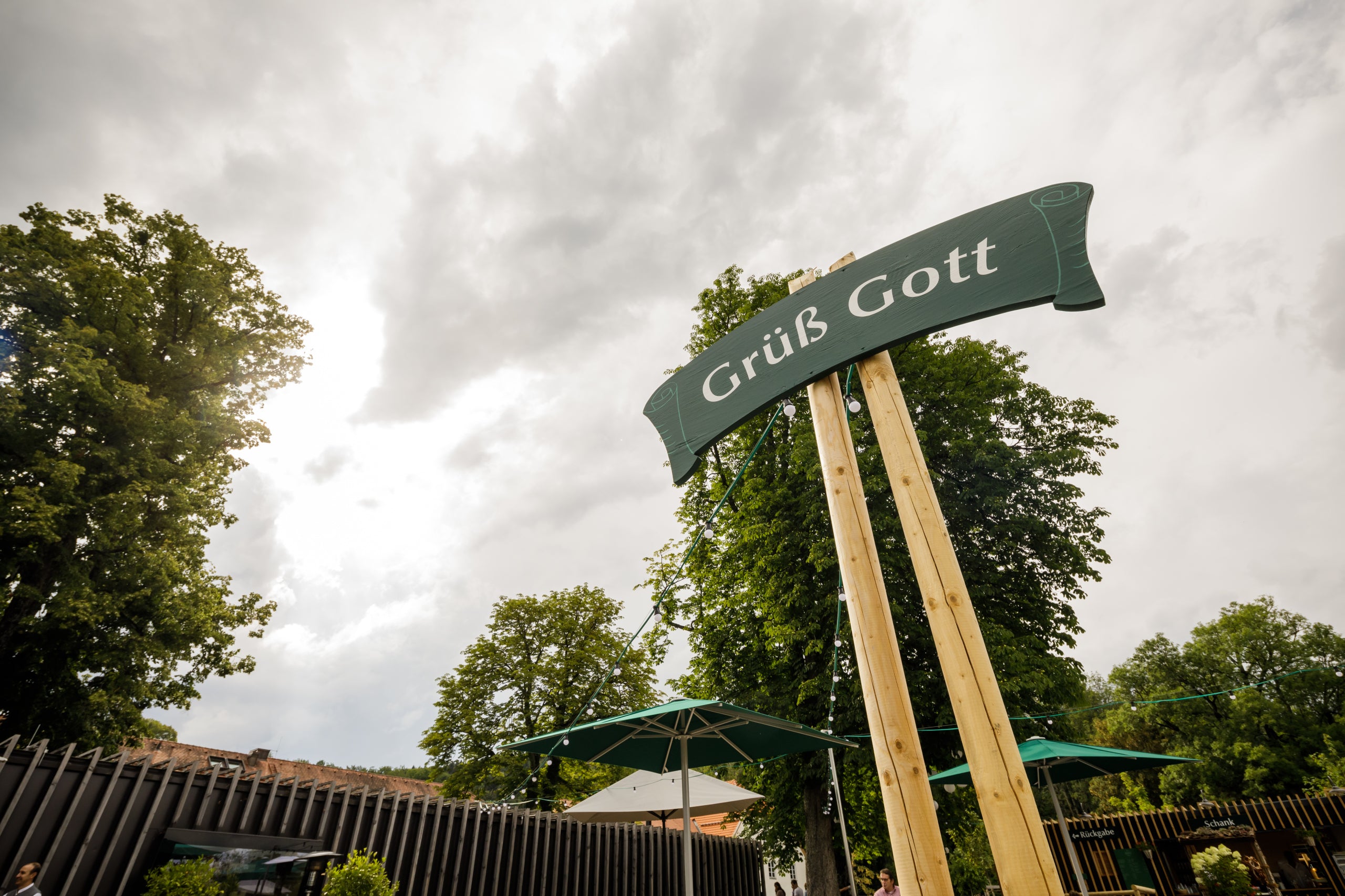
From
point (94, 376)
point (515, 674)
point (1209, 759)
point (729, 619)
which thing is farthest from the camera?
point (1209, 759)

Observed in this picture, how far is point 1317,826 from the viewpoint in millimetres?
15078

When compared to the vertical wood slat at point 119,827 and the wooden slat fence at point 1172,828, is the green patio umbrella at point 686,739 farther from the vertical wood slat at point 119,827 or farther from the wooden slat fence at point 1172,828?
the wooden slat fence at point 1172,828

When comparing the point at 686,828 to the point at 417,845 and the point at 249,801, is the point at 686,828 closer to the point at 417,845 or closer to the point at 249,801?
the point at 417,845

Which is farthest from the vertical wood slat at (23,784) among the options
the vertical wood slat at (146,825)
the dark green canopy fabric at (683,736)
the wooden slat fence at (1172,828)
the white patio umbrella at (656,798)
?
the wooden slat fence at (1172,828)

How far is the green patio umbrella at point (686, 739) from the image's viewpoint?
486 centimetres

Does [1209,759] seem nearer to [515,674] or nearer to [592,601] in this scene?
[592,601]

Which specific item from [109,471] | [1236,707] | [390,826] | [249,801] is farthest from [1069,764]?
[1236,707]

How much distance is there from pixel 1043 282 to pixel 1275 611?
36.1 m

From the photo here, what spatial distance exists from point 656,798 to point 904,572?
4.98 m

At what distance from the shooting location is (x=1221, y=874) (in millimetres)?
8273

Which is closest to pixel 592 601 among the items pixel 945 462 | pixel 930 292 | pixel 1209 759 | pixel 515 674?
pixel 515 674

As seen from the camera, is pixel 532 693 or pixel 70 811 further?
pixel 532 693

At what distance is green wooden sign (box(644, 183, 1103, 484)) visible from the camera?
7.91 ft

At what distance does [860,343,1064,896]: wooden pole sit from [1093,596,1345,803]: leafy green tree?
29.9 m
